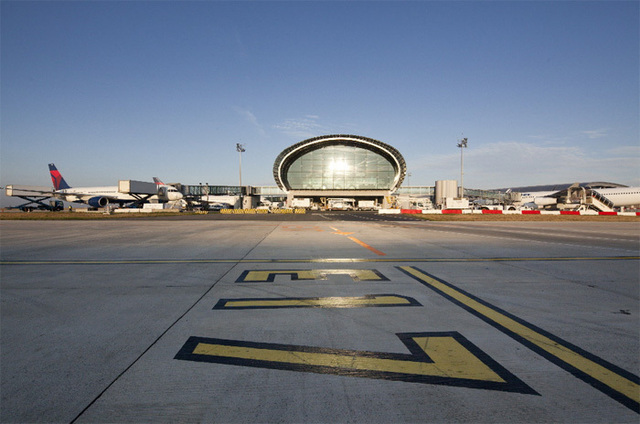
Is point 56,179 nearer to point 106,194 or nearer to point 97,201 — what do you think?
point 106,194

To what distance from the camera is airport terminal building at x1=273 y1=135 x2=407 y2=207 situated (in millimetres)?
83812

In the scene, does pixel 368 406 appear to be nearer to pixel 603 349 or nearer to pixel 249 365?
pixel 249 365

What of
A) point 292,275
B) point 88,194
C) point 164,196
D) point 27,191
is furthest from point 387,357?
point 27,191

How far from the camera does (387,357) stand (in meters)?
2.95

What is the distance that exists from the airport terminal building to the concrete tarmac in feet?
256

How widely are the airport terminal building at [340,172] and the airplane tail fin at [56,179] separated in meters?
50.0

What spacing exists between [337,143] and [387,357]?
8297cm

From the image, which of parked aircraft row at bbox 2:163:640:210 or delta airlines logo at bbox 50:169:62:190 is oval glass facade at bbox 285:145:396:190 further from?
delta airlines logo at bbox 50:169:62:190

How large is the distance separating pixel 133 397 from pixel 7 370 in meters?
1.48

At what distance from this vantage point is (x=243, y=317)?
13.3 feet

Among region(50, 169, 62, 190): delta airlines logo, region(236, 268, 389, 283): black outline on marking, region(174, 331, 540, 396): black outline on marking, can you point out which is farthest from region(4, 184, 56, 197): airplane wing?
region(174, 331, 540, 396): black outline on marking

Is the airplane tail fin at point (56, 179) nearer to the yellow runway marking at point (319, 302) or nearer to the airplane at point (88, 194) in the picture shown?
the airplane at point (88, 194)

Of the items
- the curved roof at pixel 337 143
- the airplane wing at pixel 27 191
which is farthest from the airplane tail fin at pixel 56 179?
the curved roof at pixel 337 143

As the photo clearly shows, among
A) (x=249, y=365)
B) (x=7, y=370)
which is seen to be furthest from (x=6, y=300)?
(x=249, y=365)
